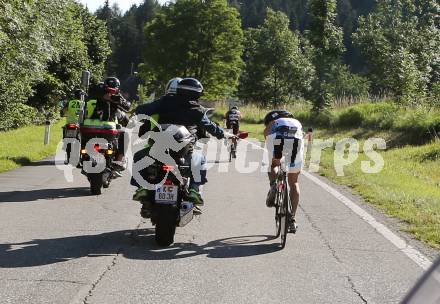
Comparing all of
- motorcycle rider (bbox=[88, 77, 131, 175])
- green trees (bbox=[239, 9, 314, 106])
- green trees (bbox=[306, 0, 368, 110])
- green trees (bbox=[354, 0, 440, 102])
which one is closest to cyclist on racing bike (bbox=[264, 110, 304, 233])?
motorcycle rider (bbox=[88, 77, 131, 175])

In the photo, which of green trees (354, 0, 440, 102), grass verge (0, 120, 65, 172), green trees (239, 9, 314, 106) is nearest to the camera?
grass verge (0, 120, 65, 172)

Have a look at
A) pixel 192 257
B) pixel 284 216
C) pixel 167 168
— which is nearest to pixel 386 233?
pixel 284 216

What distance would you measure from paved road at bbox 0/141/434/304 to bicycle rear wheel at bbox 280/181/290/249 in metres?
0.14

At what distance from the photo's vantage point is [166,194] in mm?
6512

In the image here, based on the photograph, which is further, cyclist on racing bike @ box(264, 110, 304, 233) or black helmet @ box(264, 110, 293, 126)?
black helmet @ box(264, 110, 293, 126)

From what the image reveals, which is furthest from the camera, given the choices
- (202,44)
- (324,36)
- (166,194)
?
(202,44)

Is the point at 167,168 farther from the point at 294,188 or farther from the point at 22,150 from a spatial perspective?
the point at 22,150

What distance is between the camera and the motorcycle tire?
6555mm

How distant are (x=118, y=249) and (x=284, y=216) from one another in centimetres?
193

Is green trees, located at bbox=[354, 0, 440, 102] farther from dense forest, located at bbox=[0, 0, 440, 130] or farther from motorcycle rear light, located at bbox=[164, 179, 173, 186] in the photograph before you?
motorcycle rear light, located at bbox=[164, 179, 173, 186]

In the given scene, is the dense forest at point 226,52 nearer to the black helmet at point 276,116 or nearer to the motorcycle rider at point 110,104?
the motorcycle rider at point 110,104

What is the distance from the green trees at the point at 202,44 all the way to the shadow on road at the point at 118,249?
219 ft

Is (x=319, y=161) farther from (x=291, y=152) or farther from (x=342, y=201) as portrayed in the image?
(x=291, y=152)

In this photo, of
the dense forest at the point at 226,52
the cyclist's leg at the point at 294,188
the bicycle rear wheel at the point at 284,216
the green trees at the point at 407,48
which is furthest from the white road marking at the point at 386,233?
the green trees at the point at 407,48
